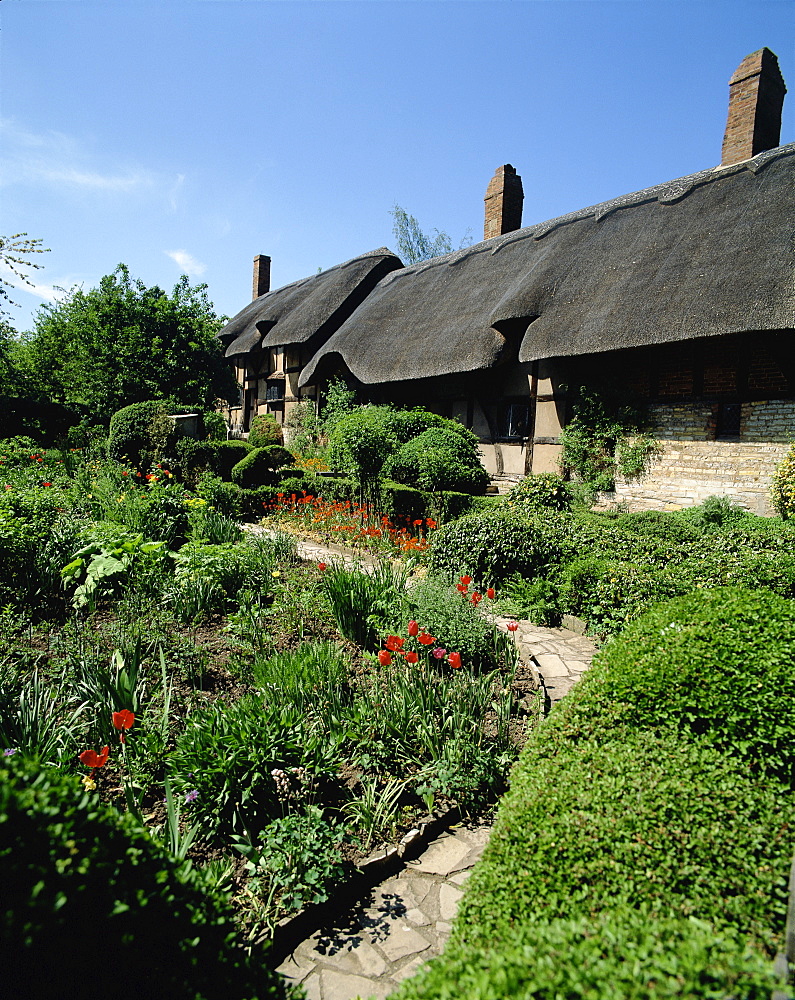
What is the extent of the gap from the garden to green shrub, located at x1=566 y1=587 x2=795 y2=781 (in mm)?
10

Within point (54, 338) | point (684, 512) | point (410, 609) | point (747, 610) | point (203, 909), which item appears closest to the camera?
point (203, 909)

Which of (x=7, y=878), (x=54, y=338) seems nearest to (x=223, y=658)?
(x=7, y=878)

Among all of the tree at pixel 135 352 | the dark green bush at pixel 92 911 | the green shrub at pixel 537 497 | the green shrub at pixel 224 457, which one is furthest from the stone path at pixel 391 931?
the tree at pixel 135 352

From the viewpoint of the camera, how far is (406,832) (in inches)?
97.8

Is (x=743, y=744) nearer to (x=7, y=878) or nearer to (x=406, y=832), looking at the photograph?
(x=406, y=832)

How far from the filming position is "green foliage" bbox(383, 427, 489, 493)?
29.2ft

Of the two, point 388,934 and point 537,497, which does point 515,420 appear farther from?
point 388,934

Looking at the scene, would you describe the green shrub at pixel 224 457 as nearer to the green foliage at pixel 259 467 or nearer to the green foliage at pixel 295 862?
the green foliage at pixel 259 467

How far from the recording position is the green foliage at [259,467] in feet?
33.5

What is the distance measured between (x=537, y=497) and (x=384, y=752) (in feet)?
20.0

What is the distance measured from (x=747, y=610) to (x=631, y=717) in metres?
0.88

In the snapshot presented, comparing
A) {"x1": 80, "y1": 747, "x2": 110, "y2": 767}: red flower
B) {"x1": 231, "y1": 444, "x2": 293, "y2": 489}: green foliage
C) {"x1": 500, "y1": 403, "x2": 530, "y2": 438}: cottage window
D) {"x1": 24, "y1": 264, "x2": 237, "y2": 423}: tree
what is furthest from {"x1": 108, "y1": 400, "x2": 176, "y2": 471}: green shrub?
{"x1": 80, "y1": 747, "x2": 110, "y2": 767}: red flower

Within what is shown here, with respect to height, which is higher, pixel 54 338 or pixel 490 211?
pixel 490 211

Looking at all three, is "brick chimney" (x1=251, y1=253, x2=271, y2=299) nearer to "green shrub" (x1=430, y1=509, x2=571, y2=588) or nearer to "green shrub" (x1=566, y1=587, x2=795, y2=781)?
"green shrub" (x1=430, y1=509, x2=571, y2=588)
